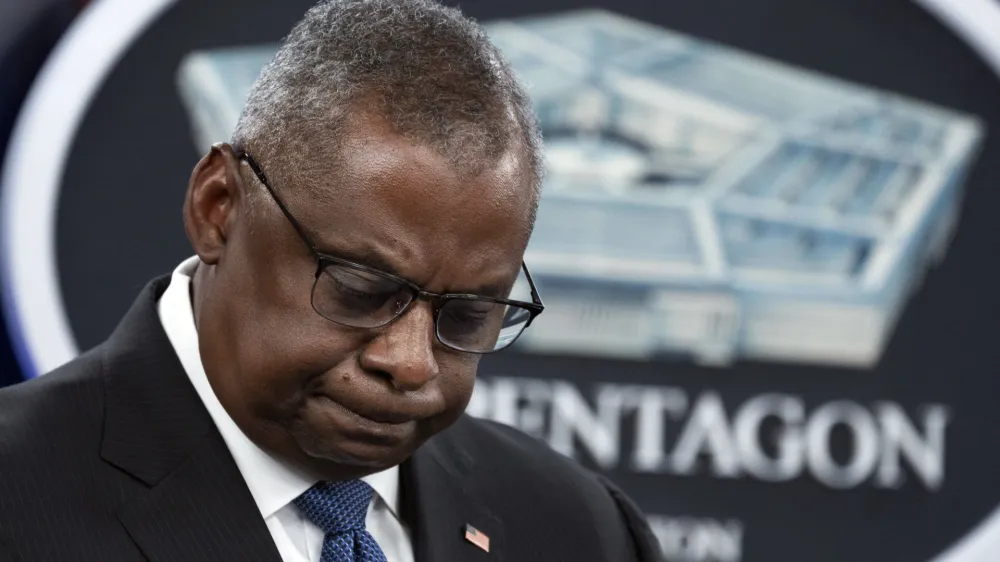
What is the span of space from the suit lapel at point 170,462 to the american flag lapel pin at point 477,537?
0.99 feet

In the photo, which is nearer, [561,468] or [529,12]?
[561,468]

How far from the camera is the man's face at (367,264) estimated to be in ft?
3.98

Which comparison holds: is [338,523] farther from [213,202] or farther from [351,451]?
[213,202]

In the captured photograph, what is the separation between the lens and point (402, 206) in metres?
1.20

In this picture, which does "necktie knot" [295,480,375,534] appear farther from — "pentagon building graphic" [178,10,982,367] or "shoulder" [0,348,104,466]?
"pentagon building graphic" [178,10,982,367]

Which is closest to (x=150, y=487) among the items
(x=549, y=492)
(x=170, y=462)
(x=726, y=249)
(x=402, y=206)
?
(x=170, y=462)

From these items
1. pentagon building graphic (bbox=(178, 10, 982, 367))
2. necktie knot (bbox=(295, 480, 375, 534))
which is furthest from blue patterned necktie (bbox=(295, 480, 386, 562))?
pentagon building graphic (bbox=(178, 10, 982, 367))

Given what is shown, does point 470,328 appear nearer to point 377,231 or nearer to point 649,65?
point 377,231

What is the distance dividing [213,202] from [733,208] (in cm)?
161

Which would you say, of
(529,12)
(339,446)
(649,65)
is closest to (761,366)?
(649,65)

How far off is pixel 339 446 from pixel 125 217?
1671 millimetres

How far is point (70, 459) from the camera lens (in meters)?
1.28

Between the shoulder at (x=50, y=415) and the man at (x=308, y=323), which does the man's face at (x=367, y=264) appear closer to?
the man at (x=308, y=323)

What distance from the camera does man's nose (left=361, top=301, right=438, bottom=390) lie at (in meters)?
1.22
